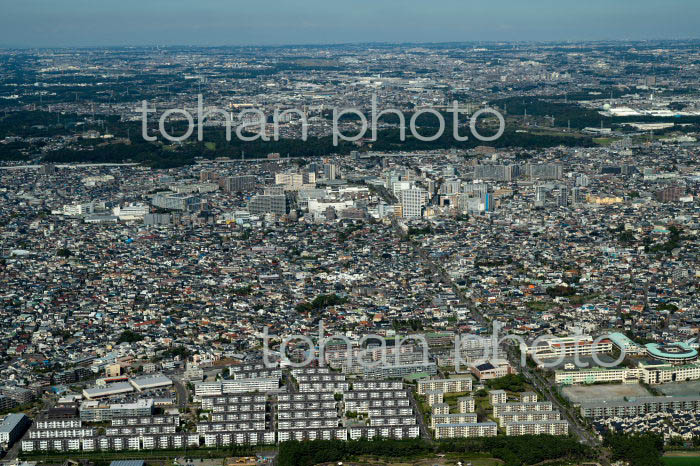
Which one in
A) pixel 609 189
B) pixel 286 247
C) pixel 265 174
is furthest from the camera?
pixel 265 174

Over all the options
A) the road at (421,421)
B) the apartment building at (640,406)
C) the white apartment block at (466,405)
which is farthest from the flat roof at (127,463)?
the apartment building at (640,406)

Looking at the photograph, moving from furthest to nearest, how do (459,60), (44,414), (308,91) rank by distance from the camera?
(459,60)
(308,91)
(44,414)

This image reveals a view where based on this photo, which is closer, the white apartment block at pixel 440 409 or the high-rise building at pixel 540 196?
the white apartment block at pixel 440 409

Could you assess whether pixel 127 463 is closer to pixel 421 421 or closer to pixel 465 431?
pixel 421 421

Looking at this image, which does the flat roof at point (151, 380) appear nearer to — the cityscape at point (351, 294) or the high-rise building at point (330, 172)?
the cityscape at point (351, 294)

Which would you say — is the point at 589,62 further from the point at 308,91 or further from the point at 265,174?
the point at 265,174

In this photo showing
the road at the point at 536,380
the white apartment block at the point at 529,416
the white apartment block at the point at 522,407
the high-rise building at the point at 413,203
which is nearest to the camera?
the road at the point at 536,380

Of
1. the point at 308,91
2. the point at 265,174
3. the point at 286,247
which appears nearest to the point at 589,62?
the point at 308,91

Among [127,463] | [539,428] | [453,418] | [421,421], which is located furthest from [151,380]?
[539,428]

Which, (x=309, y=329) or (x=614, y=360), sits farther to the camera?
(x=309, y=329)
